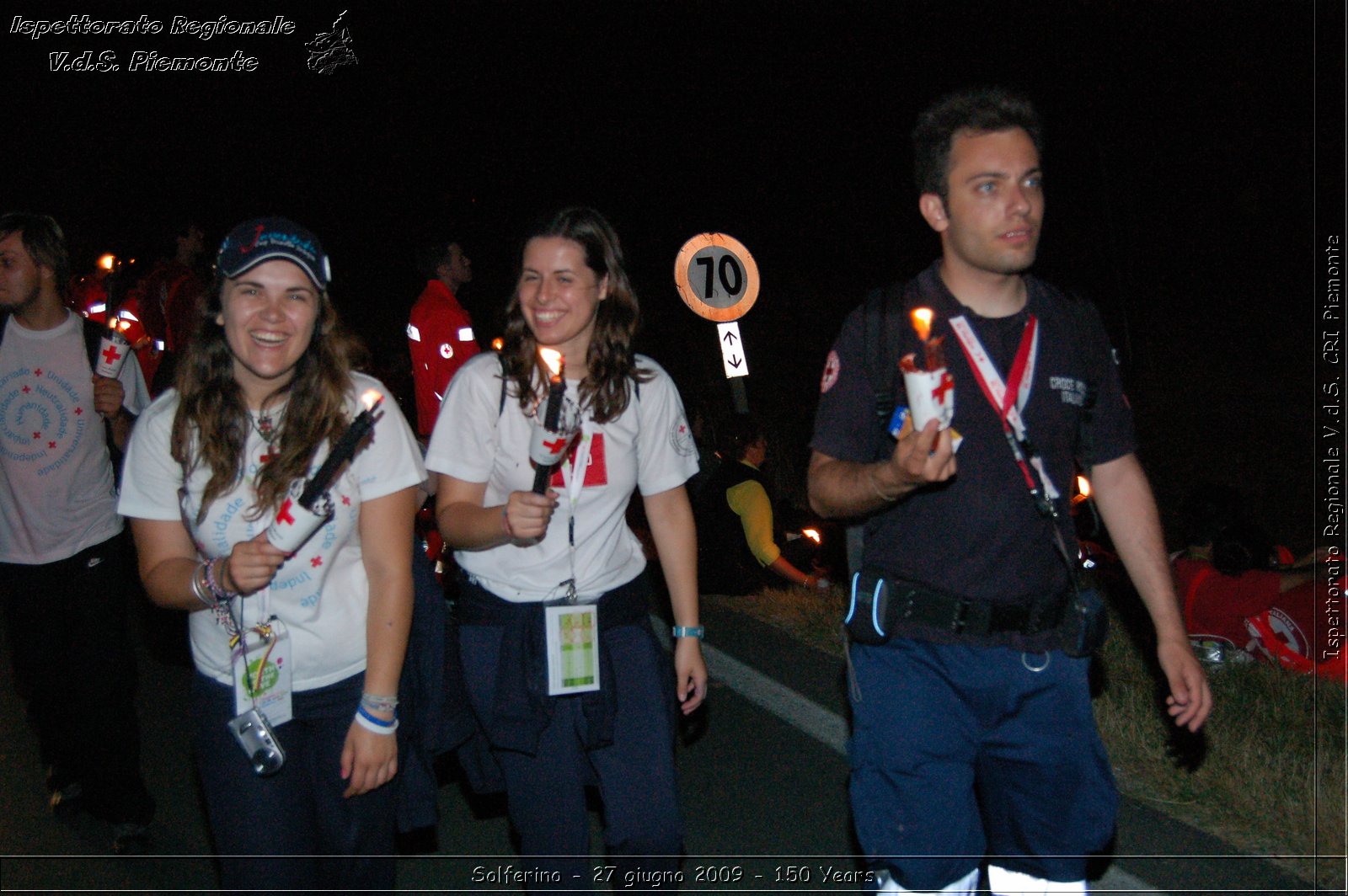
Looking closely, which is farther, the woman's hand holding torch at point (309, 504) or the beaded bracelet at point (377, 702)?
the beaded bracelet at point (377, 702)

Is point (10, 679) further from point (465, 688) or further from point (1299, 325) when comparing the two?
point (1299, 325)

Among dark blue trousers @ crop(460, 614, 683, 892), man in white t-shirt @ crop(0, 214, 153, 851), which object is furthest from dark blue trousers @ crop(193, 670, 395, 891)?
man in white t-shirt @ crop(0, 214, 153, 851)

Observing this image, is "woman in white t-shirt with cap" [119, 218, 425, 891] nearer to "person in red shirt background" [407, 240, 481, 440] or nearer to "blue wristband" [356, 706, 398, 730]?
"blue wristband" [356, 706, 398, 730]

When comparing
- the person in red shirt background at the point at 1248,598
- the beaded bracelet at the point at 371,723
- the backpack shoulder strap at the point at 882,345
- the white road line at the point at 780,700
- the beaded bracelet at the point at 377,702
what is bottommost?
the white road line at the point at 780,700

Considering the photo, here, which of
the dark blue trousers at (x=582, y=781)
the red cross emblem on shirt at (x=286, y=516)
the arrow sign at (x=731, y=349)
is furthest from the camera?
the arrow sign at (x=731, y=349)

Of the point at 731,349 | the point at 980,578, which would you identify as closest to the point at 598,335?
the point at 980,578

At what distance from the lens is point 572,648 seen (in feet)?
11.6

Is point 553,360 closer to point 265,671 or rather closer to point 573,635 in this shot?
point 573,635

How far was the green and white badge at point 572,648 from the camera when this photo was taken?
11.5ft

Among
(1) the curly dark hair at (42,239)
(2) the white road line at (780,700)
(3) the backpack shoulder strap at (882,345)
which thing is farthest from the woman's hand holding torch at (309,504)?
(2) the white road line at (780,700)

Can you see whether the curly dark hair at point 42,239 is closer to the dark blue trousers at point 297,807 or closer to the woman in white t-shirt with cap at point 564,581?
the woman in white t-shirt with cap at point 564,581

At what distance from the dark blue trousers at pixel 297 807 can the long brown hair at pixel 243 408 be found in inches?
21.0

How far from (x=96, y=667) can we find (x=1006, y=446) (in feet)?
12.9

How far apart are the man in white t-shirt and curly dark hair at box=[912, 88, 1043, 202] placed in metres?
3.60
